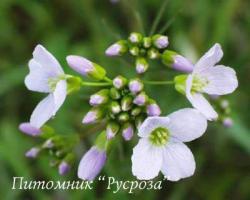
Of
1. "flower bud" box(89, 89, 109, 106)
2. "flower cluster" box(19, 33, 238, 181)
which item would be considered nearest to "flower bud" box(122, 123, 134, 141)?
"flower cluster" box(19, 33, 238, 181)

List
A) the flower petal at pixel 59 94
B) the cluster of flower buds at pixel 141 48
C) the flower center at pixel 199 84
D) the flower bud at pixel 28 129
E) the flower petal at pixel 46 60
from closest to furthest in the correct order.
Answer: the flower petal at pixel 59 94 → the flower petal at pixel 46 60 → the flower center at pixel 199 84 → the cluster of flower buds at pixel 141 48 → the flower bud at pixel 28 129

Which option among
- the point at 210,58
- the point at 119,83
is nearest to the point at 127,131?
the point at 119,83

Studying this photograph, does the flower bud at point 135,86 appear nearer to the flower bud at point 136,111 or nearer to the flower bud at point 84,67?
the flower bud at point 136,111

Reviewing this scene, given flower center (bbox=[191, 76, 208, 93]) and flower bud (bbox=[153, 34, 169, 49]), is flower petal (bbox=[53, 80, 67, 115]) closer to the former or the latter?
flower bud (bbox=[153, 34, 169, 49])

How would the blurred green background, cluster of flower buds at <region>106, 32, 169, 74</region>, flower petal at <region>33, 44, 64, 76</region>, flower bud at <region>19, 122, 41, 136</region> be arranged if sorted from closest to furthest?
flower petal at <region>33, 44, 64, 76</region> < cluster of flower buds at <region>106, 32, 169, 74</region> < flower bud at <region>19, 122, 41, 136</region> < the blurred green background

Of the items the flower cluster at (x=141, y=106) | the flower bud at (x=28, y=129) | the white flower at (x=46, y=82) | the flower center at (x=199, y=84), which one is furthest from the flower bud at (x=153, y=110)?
the flower bud at (x=28, y=129)

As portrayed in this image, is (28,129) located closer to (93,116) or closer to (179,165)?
(93,116)

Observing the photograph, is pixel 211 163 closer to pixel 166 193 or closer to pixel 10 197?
pixel 166 193
